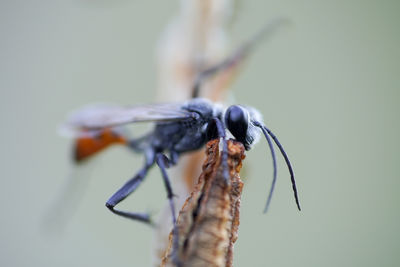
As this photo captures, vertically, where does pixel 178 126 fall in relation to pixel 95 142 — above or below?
below

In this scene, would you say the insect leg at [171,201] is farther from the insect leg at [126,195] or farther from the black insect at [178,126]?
the insect leg at [126,195]

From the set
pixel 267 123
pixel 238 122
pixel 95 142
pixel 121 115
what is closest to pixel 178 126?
pixel 121 115

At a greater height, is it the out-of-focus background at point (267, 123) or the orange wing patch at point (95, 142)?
the out-of-focus background at point (267, 123)

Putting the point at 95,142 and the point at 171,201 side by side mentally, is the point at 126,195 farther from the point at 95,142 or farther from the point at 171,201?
the point at 95,142

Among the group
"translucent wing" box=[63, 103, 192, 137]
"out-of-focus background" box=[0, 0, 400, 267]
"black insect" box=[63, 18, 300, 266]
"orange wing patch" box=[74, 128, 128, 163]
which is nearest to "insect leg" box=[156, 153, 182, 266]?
"black insect" box=[63, 18, 300, 266]

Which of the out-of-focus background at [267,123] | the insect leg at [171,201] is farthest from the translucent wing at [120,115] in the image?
the out-of-focus background at [267,123]

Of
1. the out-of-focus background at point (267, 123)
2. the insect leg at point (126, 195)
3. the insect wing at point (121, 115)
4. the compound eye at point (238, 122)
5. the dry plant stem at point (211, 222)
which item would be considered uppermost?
the out-of-focus background at point (267, 123)
